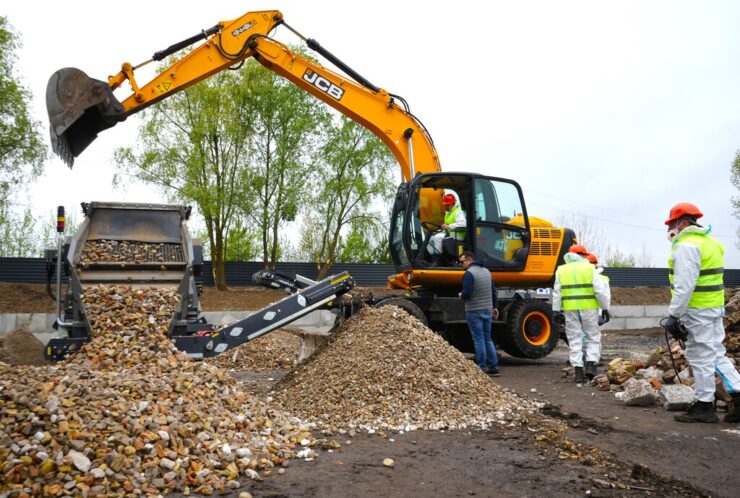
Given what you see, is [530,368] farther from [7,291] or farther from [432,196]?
[7,291]

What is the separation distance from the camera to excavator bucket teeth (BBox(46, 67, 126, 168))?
851 cm

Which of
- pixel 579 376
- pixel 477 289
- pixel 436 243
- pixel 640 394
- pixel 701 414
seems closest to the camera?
pixel 701 414

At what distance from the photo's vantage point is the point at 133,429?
4285 millimetres

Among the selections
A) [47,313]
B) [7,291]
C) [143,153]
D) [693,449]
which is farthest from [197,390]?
[143,153]

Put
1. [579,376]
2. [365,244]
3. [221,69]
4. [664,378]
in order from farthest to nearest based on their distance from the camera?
[365,244], [221,69], [579,376], [664,378]

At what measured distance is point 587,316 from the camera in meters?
8.55

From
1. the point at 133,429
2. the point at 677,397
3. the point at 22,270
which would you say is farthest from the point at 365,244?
the point at 133,429

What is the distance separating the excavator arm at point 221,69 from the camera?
28.4ft

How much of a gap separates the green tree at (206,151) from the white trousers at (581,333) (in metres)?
10.2

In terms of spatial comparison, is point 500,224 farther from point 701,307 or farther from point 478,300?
point 701,307

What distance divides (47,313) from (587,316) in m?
11.0

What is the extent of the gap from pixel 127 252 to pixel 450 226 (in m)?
4.74

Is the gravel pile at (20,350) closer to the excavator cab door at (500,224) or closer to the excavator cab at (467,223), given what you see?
the excavator cab at (467,223)

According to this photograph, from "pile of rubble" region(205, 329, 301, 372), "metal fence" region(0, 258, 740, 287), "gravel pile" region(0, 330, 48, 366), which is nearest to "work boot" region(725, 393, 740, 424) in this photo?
"pile of rubble" region(205, 329, 301, 372)
